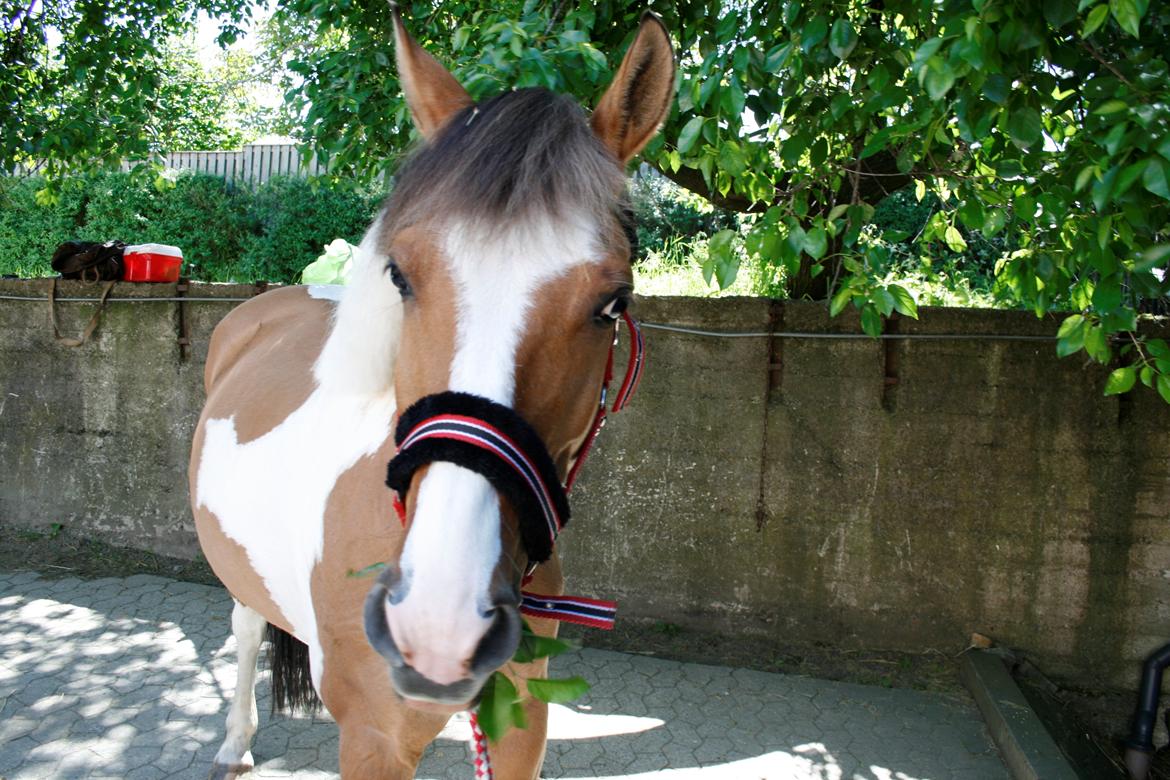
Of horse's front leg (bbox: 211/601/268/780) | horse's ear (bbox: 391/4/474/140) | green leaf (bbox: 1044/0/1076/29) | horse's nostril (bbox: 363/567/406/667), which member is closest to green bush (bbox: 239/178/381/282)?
horse's front leg (bbox: 211/601/268/780)

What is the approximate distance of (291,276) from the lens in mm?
12320

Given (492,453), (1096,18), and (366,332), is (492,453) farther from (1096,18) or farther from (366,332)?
(1096,18)

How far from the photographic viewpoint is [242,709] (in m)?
3.15

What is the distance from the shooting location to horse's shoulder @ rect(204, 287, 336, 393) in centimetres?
306

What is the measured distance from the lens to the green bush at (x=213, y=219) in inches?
481

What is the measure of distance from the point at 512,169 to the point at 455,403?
43cm

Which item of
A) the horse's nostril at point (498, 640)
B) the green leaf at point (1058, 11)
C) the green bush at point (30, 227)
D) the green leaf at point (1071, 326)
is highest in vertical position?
the green bush at point (30, 227)

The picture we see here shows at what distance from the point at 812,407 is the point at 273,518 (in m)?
2.99

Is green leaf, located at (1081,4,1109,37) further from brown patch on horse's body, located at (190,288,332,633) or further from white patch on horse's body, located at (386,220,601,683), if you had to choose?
brown patch on horse's body, located at (190,288,332,633)

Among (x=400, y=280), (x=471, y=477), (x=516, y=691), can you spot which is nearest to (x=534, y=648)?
(x=516, y=691)

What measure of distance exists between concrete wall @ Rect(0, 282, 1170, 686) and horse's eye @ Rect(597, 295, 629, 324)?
10.2 ft

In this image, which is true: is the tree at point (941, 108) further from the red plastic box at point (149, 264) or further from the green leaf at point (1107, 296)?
the red plastic box at point (149, 264)

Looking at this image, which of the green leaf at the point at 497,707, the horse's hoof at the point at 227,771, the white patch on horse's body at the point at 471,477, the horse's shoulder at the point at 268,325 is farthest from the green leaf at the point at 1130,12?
the horse's hoof at the point at 227,771

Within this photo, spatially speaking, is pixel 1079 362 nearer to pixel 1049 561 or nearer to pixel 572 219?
pixel 1049 561
